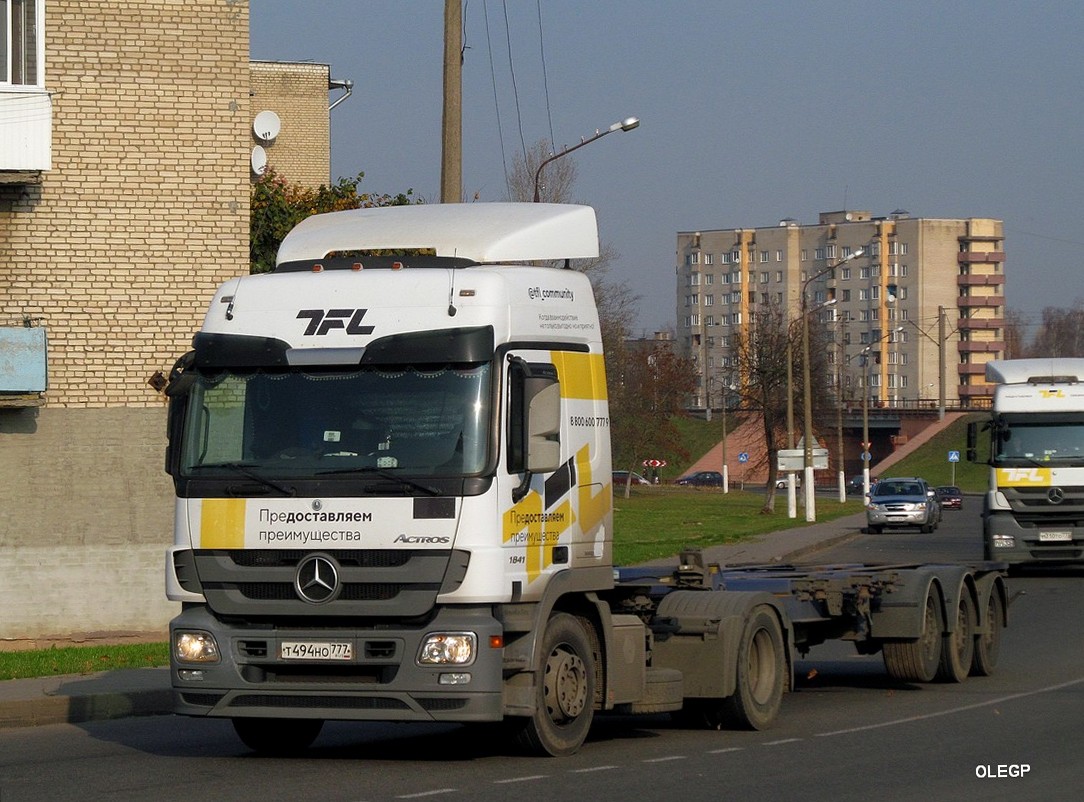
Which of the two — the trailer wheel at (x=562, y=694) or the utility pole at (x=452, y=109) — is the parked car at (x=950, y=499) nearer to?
the utility pole at (x=452, y=109)

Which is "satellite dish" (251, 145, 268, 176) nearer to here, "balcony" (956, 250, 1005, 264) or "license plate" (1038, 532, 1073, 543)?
"license plate" (1038, 532, 1073, 543)

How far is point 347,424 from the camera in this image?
9.67 meters

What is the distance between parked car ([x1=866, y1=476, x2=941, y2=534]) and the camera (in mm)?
47812

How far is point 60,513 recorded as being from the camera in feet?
66.0

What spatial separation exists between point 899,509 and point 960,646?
112 feet

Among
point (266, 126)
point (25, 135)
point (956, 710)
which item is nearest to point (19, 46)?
point (25, 135)

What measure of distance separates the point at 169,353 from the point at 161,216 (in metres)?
1.71

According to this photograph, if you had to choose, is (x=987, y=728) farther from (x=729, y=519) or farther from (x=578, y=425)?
(x=729, y=519)

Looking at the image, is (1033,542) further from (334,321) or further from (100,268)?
(334,321)

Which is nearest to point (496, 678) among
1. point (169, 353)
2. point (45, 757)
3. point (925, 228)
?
point (45, 757)

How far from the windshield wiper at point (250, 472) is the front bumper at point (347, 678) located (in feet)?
2.66

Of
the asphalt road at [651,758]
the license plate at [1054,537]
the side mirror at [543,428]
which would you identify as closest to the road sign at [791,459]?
the license plate at [1054,537]

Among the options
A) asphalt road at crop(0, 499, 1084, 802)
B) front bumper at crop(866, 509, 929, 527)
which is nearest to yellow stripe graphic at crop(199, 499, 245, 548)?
asphalt road at crop(0, 499, 1084, 802)

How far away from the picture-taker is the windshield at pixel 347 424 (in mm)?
9555
